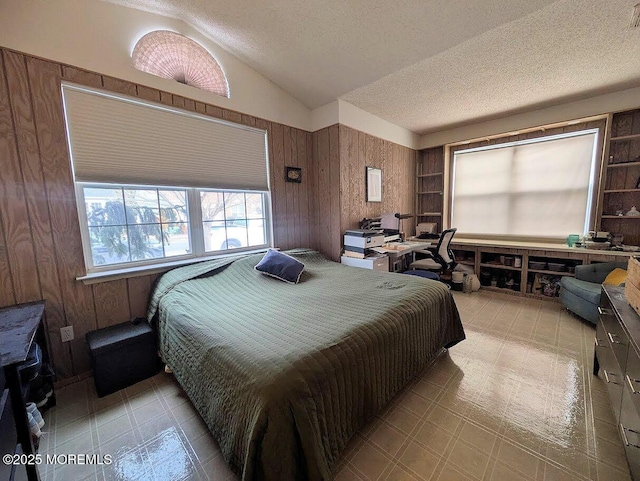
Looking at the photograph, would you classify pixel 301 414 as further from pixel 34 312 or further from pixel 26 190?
pixel 26 190

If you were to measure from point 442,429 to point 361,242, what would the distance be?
1.92 metres

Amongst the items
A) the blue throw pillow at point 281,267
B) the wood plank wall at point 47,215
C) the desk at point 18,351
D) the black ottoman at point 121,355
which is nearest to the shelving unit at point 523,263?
the blue throw pillow at point 281,267

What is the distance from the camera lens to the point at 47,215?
1.80 meters

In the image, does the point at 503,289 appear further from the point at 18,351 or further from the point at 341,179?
the point at 18,351

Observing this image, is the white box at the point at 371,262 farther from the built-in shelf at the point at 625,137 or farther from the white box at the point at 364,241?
the built-in shelf at the point at 625,137

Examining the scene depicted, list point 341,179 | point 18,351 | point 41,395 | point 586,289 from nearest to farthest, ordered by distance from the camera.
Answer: point 18,351, point 41,395, point 586,289, point 341,179

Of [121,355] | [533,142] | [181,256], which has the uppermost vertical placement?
[533,142]

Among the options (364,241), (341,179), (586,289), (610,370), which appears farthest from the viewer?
(341,179)

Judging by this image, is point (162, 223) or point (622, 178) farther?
point (622, 178)

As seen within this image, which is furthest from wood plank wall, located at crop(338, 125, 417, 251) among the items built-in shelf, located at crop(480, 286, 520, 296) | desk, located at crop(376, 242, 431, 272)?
built-in shelf, located at crop(480, 286, 520, 296)

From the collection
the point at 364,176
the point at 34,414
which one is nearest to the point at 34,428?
the point at 34,414

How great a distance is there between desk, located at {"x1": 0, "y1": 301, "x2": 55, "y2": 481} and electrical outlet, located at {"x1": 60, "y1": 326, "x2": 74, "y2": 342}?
0.99 ft

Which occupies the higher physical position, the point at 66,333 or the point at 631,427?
the point at 66,333

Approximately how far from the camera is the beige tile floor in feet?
4.08
